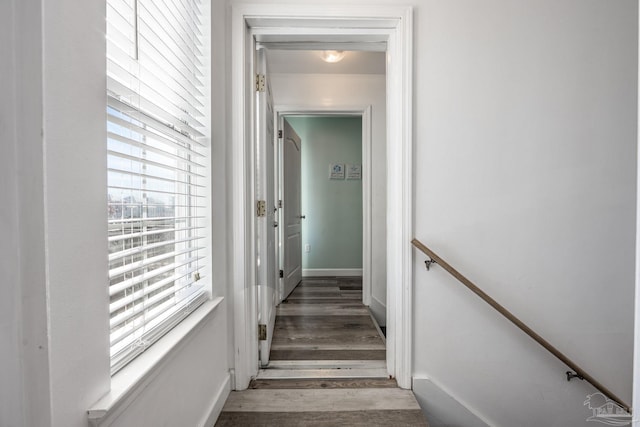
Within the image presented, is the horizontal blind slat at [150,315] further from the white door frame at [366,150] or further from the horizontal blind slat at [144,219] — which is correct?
the white door frame at [366,150]

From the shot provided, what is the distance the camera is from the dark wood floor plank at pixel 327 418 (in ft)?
4.57

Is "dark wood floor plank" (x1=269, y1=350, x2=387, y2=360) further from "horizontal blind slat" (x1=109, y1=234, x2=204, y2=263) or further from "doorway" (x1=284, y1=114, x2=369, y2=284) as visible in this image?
"doorway" (x1=284, y1=114, x2=369, y2=284)

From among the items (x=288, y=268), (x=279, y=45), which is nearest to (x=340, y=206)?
(x=288, y=268)

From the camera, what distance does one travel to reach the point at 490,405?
5.57ft

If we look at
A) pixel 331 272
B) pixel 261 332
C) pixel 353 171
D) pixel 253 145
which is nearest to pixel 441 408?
pixel 261 332

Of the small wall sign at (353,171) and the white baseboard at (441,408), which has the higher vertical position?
the small wall sign at (353,171)

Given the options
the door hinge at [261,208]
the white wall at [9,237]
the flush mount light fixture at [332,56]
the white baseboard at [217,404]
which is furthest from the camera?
the flush mount light fixture at [332,56]

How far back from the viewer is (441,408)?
165cm

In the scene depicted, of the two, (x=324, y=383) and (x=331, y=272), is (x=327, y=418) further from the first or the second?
(x=331, y=272)

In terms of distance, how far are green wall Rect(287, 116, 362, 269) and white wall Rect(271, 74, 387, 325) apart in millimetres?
1430

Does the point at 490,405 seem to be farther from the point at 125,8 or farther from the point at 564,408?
the point at 125,8

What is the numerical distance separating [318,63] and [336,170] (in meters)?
1.86

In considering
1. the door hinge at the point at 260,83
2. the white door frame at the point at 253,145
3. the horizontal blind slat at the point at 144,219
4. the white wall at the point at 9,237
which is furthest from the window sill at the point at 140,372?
the door hinge at the point at 260,83

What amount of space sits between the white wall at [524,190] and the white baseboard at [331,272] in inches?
115
